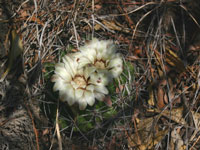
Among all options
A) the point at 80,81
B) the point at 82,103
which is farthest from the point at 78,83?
the point at 82,103

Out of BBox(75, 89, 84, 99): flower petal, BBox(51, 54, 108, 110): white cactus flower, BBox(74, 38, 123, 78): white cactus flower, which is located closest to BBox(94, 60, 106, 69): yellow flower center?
BBox(74, 38, 123, 78): white cactus flower

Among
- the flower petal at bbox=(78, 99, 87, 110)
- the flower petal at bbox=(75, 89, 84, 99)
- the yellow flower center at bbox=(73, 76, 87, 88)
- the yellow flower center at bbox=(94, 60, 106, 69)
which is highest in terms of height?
the yellow flower center at bbox=(94, 60, 106, 69)

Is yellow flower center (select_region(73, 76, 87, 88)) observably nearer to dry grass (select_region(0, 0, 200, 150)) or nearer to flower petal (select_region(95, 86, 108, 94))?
flower petal (select_region(95, 86, 108, 94))

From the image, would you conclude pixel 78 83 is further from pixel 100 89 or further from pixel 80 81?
pixel 100 89

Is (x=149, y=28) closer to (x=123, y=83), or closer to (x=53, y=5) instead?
(x=123, y=83)

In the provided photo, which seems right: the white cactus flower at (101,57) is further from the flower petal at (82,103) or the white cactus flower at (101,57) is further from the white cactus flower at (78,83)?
the flower petal at (82,103)

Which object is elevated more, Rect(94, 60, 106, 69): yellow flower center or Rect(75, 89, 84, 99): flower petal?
Rect(94, 60, 106, 69): yellow flower center
